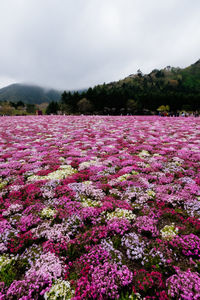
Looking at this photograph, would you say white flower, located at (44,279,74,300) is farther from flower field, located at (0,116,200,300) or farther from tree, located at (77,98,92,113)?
tree, located at (77,98,92,113)

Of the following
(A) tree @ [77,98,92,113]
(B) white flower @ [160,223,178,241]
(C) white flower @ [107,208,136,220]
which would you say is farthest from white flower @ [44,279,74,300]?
(A) tree @ [77,98,92,113]

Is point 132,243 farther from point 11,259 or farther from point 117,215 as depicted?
point 11,259

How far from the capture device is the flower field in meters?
4.50

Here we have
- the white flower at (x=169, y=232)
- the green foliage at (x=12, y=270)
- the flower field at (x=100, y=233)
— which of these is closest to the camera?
the flower field at (x=100, y=233)

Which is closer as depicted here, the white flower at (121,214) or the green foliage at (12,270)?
the green foliage at (12,270)

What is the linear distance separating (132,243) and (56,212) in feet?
12.2

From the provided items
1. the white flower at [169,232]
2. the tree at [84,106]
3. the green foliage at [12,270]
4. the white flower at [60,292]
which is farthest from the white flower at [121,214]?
the tree at [84,106]

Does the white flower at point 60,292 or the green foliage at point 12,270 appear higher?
the white flower at point 60,292

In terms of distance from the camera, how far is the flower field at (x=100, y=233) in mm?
4500

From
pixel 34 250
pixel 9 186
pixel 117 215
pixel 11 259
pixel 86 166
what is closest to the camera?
pixel 11 259

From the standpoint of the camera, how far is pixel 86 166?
41.8ft

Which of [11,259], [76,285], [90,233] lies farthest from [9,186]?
[76,285]

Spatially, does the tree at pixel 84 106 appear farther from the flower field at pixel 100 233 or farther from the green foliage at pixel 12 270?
the green foliage at pixel 12 270

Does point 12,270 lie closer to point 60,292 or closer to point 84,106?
point 60,292
